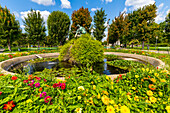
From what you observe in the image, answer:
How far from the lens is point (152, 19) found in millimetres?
23078

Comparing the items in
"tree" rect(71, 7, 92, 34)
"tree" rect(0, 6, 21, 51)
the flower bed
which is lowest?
the flower bed

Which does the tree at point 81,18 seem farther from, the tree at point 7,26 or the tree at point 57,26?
the tree at point 7,26

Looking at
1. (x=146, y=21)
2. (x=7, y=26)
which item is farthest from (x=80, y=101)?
(x=146, y=21)

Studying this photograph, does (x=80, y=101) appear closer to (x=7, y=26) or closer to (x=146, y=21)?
(x=7, y=26)

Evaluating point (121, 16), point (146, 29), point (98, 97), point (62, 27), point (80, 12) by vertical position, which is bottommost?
A: point (98, 97)

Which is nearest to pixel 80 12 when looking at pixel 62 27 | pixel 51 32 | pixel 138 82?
pixel 62 27

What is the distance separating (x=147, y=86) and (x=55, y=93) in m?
2.11

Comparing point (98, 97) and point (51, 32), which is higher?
point (51, 32)

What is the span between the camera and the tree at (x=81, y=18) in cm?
2746

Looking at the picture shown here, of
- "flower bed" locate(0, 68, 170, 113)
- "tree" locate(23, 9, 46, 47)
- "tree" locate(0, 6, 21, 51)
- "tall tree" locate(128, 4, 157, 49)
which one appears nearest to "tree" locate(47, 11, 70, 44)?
Answer: "tree" locate(23, 9, 46, 47)

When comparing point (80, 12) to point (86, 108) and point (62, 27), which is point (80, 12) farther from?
point (86, 108)

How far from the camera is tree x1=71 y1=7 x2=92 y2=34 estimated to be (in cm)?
2746

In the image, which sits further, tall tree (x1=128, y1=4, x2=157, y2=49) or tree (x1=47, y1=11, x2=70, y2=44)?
tree (x1=47, y1=11, x2=70, y2=44)

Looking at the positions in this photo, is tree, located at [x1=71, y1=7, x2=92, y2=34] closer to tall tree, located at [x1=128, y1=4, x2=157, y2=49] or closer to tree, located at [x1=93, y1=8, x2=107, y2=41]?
tree, located at [x1=93, y1=8, x2=107, y2=41]
